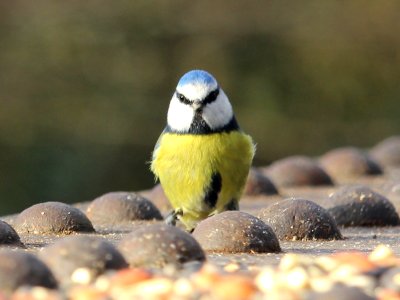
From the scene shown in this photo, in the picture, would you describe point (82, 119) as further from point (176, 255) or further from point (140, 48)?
point (176, 255)

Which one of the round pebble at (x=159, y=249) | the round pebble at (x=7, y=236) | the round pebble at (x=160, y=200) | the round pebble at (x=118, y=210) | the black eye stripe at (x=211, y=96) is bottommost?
the round pebble at (x=160, y=200)

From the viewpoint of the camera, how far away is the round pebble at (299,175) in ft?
19.2

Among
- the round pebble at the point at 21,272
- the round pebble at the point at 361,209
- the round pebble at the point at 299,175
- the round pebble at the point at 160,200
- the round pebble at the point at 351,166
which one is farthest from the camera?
the round pebble at the point at 351,166

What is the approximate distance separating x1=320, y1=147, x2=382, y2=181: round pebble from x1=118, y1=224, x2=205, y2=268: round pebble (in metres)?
3.47

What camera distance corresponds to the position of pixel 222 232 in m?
3.26

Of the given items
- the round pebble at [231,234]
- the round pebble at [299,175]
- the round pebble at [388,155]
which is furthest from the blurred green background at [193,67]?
the round pebble at [231,234]

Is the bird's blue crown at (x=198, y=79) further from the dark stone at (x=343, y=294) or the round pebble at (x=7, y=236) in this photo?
the dark stone at (x=343, y=294)

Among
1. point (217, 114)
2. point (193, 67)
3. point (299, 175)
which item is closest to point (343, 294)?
point (217, 114)

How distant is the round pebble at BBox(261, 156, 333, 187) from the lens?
5.84m

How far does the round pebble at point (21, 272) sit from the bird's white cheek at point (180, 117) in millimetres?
2190

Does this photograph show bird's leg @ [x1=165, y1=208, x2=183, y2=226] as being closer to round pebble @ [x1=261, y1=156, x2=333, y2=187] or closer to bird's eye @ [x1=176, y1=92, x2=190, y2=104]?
bird's eye @ [x1=176, y1=92, x2=190, y2=104]

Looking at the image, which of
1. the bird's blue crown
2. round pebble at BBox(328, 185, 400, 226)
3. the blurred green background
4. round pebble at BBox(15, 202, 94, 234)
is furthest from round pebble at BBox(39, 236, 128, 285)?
the blurred green background

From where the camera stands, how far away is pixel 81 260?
2732 mm

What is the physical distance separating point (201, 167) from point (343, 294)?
2360mm
